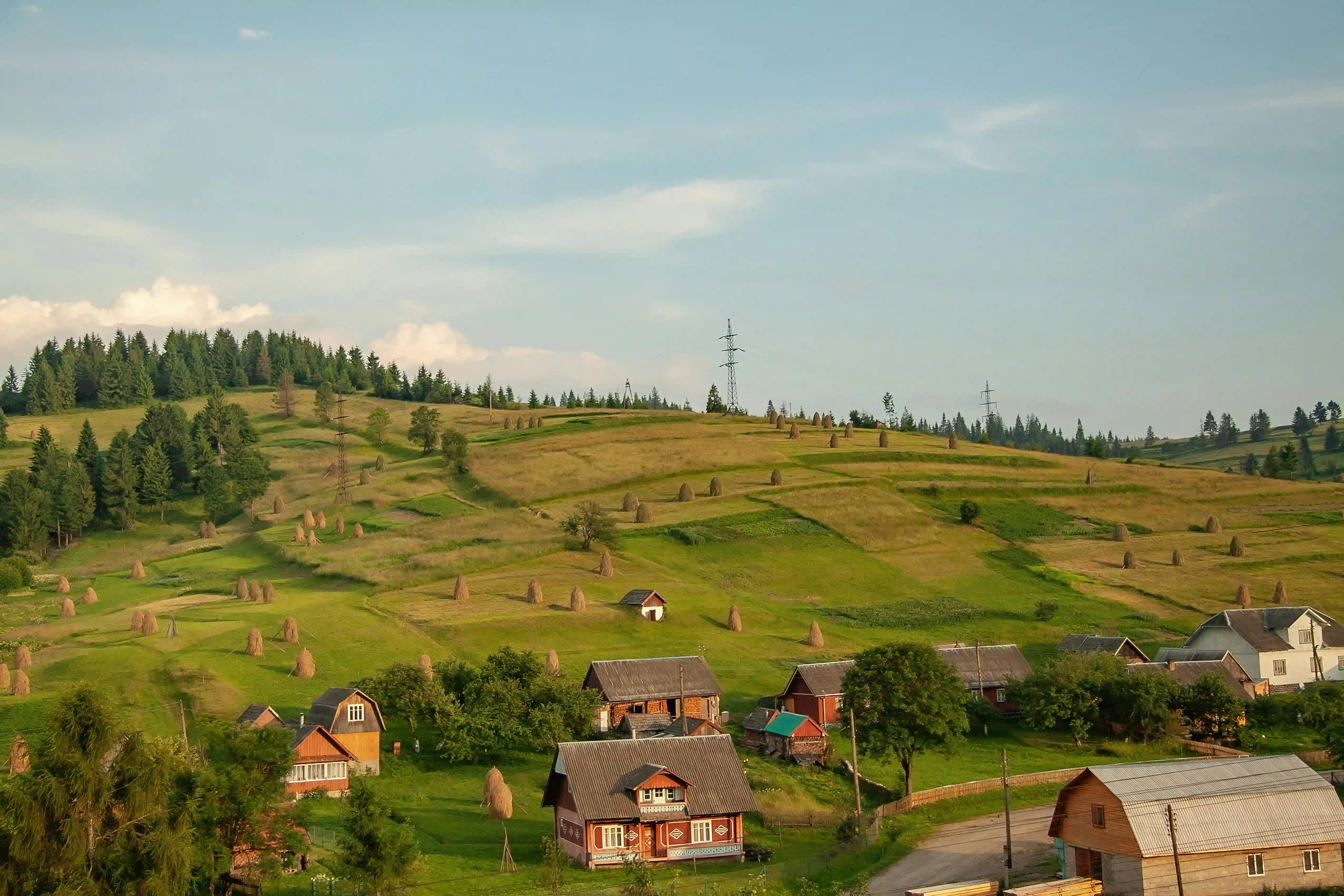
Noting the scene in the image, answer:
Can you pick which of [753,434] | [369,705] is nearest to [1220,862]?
[369,705]

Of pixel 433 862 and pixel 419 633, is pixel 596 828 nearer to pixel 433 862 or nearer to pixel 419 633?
pixel 433 862

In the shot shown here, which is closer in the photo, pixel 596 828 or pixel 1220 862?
pixel 1220 862

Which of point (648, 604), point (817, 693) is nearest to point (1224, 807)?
point (817, 693)

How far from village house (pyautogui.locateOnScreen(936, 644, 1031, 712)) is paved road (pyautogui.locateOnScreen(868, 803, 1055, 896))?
18365 mm

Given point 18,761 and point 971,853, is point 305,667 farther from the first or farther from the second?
point 971,853

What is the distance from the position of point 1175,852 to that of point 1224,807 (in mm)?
4297

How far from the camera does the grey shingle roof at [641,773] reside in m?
44.5

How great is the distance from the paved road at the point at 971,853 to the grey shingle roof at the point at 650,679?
786 inches

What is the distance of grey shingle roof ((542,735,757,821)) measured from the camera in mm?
44531

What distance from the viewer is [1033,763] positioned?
5469cm

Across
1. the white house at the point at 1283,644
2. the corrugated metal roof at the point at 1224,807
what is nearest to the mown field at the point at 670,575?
the white house at the point at 1283,644

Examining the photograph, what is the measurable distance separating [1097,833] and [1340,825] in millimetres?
7806

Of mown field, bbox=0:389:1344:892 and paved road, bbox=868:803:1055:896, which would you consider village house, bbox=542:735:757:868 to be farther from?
paved road, bbox=868:803:1055:896

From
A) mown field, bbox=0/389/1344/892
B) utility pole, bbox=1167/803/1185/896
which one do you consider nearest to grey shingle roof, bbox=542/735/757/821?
mown field, bbox=0/389/1344/892
